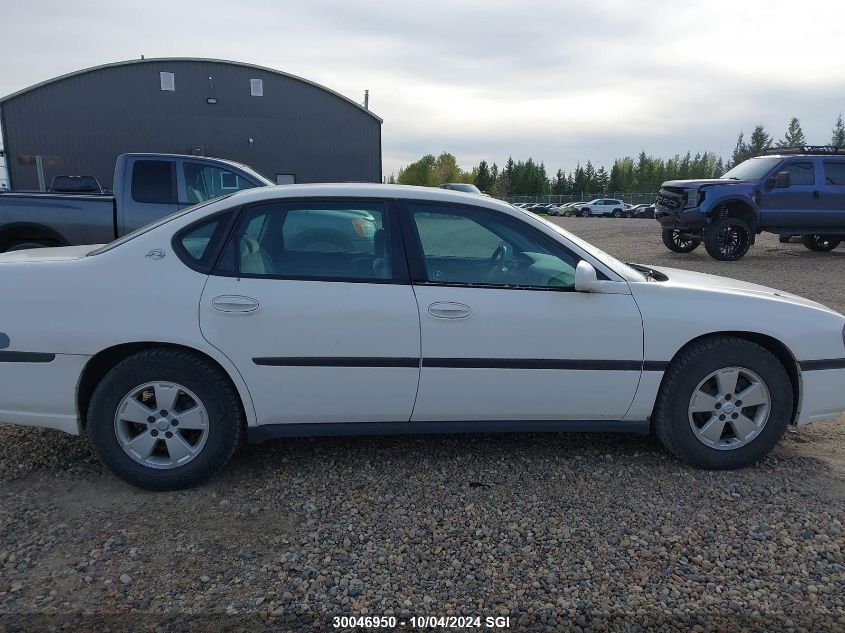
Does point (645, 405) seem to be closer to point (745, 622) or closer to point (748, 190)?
point (745, 622)

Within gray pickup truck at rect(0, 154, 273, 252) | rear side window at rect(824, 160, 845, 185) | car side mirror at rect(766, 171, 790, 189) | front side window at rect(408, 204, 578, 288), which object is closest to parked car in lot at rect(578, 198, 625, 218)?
rear side window at rect(824, 160, 845, 185)

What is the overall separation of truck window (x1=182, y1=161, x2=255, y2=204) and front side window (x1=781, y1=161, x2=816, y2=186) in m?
11.0

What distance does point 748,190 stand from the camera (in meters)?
12.6

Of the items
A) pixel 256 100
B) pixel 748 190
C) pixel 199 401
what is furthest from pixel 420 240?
pixel 256 100

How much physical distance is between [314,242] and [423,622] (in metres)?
1.90

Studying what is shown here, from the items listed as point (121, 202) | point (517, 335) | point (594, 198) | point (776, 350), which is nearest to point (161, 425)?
point (517, 335)

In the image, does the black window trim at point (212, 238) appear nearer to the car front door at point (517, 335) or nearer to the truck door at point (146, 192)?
the car front door at point (517, 335)

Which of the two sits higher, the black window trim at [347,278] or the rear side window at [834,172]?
the rear side window at [834,172]

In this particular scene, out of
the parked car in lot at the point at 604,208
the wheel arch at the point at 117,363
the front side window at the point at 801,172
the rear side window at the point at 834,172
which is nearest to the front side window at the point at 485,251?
the wheel arch at the point at 117,363

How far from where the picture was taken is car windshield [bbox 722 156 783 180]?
42.3ft

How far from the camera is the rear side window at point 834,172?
43.0 feet

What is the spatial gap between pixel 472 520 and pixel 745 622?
1.14 meters

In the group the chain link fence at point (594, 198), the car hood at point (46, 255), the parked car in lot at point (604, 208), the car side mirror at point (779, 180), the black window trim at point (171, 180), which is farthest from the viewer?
the chain link fence at point (594, 198)

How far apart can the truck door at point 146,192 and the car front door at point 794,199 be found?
36.6 feet
